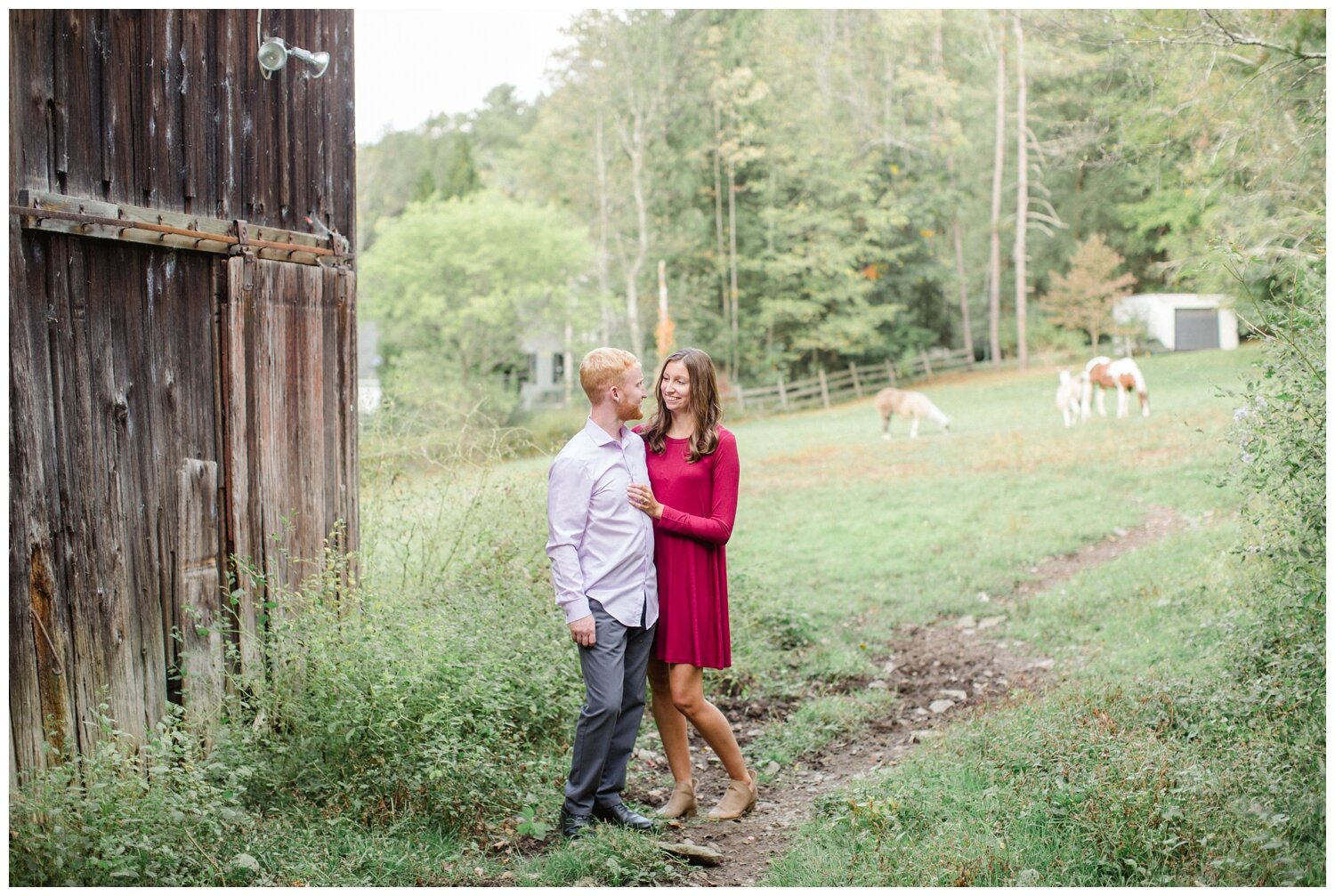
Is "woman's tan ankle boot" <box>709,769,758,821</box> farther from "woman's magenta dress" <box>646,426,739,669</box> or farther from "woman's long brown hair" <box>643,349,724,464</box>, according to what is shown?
"woman's long brown hair" <box>643,349,724,464</box>

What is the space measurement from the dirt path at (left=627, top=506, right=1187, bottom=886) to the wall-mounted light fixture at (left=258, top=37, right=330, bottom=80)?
3925 mm

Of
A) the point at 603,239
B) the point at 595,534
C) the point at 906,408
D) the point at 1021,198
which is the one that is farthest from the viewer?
the point at 1021,198

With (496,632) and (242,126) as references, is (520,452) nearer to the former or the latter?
(496,632)

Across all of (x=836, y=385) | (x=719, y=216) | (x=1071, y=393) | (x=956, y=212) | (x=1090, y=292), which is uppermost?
(x=956, y=212)

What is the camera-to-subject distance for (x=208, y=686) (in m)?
4.99

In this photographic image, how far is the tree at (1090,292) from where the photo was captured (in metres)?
34.6

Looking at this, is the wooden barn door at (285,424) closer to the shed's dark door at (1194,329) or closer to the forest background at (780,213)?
the forest background at (780,213)

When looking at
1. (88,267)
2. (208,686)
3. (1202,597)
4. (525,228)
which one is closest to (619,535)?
(208,686)

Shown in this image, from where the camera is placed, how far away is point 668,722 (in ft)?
16.5

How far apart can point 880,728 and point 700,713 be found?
6.70 ft

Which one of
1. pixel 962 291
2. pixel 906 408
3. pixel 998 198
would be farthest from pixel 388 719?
pixel 962 291

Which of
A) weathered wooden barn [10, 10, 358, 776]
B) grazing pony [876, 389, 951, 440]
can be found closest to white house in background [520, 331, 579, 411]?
grazing pony [876, 389, 951, 440]

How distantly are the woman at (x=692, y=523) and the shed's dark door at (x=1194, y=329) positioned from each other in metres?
36.2

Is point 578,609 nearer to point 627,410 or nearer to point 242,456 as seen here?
point 627,410
